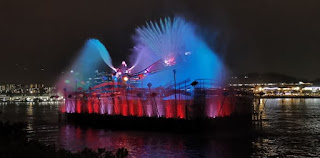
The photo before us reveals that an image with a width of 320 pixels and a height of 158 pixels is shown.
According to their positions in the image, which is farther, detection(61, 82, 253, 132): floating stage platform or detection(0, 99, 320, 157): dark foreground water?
detection(61, 82, 253, 132): floating stage platform

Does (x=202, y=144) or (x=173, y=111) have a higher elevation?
(x=173, y=111)

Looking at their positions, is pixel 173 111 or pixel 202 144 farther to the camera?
pixel 173 111

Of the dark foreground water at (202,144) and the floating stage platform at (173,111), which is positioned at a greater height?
the floating stage platform at (173,111)

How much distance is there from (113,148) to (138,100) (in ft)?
50.8

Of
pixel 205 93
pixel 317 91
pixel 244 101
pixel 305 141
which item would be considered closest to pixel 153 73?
pixel 244 101

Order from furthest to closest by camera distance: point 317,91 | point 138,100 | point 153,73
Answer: point 317,91, point 153,73, point 138,100

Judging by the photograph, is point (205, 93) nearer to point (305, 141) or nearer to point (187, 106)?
point (187, 106)

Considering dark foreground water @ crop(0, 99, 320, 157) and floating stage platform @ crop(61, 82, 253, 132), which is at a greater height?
floating stage platform @ crop(61, 82, 253, 132)

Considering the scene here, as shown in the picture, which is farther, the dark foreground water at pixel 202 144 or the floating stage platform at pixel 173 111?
the floating stage platform at pixel 173 111

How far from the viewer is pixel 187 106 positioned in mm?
32062

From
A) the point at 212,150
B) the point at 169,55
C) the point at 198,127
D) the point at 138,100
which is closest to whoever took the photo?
the point at 212,150

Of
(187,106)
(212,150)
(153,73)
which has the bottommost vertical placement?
(212,150)

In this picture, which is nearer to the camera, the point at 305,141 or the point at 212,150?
the point at 212,150

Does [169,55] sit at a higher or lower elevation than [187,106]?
higher
